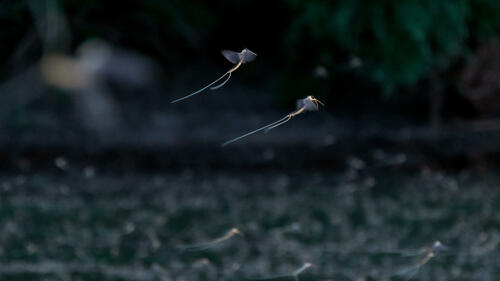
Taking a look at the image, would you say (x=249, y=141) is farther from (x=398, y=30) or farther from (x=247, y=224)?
(x=247, y=224)

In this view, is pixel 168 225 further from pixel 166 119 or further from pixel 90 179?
pixel 166 119

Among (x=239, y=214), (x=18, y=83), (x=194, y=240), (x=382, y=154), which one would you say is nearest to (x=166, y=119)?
(x=18, y=83)

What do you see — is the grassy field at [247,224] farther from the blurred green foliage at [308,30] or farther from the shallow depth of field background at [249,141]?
the blurred green foliage at [308,30]

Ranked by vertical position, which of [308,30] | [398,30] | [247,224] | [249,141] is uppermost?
[308,30]

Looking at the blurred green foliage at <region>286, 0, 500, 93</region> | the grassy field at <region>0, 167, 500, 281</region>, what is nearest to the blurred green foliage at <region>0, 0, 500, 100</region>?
the blurred green foliage at <region>286, 0, 500, 93</region>

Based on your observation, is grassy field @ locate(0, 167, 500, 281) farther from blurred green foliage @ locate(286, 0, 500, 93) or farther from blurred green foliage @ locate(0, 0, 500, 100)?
blurred green foliage @ locate(0, 0, 500, 100)

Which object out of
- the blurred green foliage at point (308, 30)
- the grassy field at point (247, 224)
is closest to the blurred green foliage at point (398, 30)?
the blurred green foliage at point (308, 30)

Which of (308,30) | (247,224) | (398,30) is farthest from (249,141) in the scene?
(247,224)
